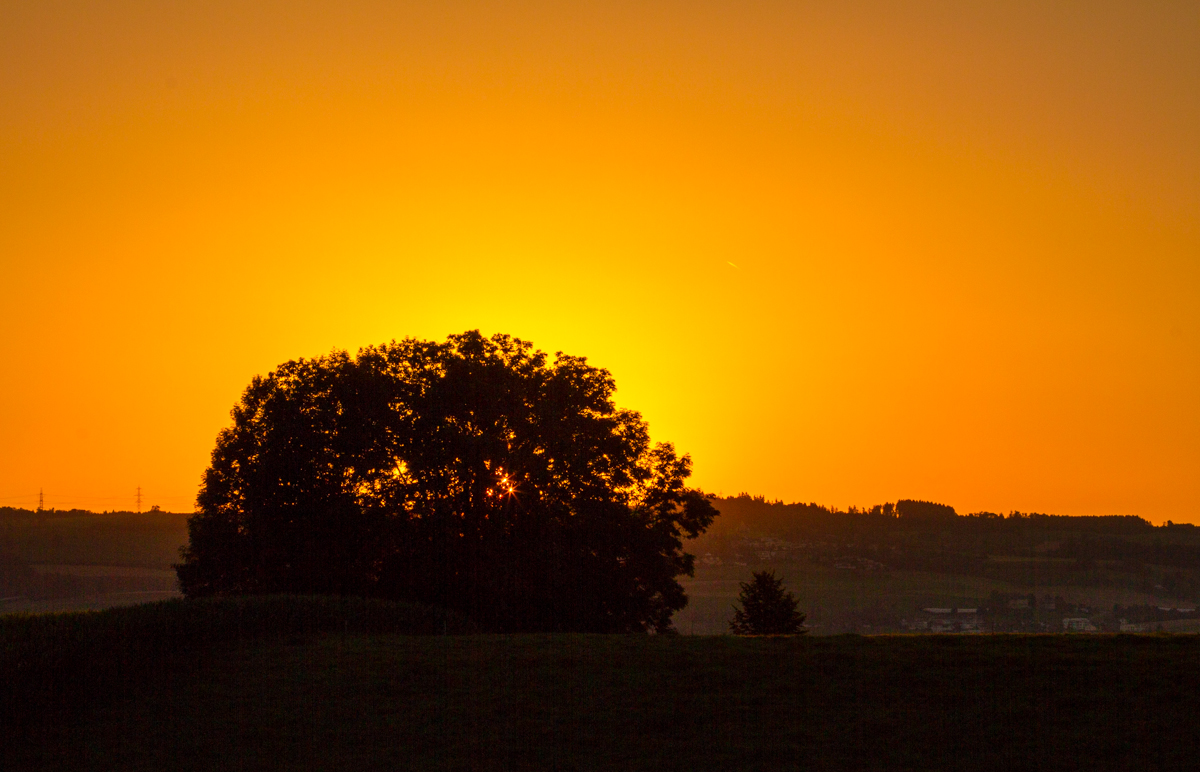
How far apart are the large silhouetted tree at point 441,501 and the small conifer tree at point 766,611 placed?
1382 cm

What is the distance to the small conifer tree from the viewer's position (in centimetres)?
6538

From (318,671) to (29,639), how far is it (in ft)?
19.5

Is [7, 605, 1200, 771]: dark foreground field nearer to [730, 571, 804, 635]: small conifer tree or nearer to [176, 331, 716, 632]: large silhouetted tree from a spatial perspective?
[176, 331, 716, 632]: large silhouetted tree

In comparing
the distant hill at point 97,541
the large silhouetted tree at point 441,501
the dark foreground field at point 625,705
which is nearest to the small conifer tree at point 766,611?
the large silhouetted tree at point 441,501

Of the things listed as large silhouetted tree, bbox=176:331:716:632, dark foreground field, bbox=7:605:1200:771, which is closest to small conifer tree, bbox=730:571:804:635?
large silhouetted tree, bbox=176:331:716:632

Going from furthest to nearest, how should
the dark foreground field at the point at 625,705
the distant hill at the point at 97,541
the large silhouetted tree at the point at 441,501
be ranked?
1. the distant hill at the point at 97,541
2. the large silhouetted tree at the point at 441,501
3. the dark foreground field at the point at 625,705

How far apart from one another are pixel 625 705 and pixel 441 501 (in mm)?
28831

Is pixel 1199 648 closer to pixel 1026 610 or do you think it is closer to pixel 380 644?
pixel 380 644

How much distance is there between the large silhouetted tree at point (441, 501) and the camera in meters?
48.8

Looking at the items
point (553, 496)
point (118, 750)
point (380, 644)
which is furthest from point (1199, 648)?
point (553, 496)

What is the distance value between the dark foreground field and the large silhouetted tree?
20.4 meters

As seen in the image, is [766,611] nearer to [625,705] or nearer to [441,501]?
[441,501]

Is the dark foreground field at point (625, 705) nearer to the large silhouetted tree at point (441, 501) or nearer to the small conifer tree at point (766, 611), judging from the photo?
the large silhouetted tree at point (441, 501)

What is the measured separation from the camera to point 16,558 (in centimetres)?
17075
